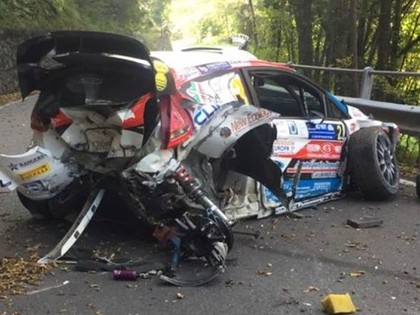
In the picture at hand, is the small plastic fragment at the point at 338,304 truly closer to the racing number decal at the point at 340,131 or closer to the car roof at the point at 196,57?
the car roof at the point at 196,57

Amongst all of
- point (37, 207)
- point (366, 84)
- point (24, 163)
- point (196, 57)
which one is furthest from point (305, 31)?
point (24, 163)

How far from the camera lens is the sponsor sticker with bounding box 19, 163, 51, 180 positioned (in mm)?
5566

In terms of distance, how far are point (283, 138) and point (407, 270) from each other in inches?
75.6

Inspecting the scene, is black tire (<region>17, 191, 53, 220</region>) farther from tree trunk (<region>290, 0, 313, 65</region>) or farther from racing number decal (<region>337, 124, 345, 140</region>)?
tree trunk (<region>290, 0, 313, 65</region>)

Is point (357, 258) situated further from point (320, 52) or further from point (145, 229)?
point (320, 52)

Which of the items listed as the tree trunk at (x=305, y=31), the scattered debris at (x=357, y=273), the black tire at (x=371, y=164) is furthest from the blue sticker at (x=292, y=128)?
the tree trunk at (x=305, y=31)

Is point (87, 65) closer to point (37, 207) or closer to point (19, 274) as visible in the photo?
point (37, 207)

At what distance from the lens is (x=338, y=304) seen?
4.41 m

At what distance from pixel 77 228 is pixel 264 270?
5.30 feet

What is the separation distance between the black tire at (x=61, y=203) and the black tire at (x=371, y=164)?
331cm

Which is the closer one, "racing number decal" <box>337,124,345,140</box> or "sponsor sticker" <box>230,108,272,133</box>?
"sponsor sticker" <box>230,108,272,133</box>

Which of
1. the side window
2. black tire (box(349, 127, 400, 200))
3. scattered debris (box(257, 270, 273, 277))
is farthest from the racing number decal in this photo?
scattered debris (box(257, 270, 273, 277))

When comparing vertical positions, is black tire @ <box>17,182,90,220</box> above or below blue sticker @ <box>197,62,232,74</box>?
below

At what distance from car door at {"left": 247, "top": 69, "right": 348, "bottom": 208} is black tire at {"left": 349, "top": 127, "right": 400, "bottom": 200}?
0.17 metres
